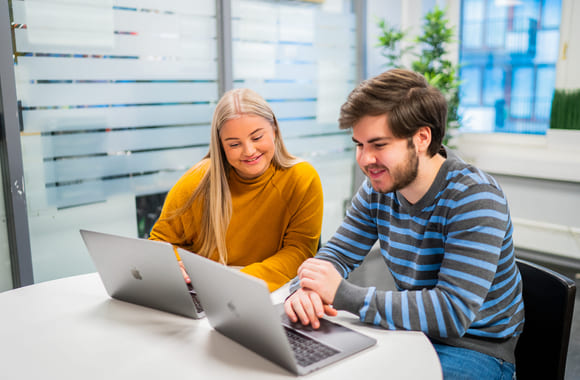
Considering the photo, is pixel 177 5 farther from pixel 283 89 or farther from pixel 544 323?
pixel 544 323

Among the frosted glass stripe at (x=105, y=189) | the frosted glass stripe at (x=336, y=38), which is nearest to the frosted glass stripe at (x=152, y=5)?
the frosted glass stripe at (x=105, y=189)

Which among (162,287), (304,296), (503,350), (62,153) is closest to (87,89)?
(62,153)

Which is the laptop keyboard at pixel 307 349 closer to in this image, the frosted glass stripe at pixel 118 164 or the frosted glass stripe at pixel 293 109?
the frosted glass stripe at pixel 118 164

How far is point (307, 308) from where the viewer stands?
Result: 1143 millimetres

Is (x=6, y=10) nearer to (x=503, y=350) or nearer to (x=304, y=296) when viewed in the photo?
(x=304, y=296)

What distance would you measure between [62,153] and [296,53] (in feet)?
5.81

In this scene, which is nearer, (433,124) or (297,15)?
(433,124)

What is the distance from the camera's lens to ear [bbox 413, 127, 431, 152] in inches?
49.1

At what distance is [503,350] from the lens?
1239 millimetres

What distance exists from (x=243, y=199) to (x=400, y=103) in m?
0.73

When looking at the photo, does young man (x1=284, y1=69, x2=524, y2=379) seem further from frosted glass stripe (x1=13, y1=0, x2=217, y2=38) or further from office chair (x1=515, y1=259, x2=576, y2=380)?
frosted glass stripe (x1=13, y1=0, x2=217, y2=38)

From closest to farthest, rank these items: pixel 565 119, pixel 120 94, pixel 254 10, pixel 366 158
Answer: pixel 366 158
pixel 120 94
pixel 254 10
pixel 565 119

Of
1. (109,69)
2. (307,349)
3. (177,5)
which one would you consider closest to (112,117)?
(109,69)

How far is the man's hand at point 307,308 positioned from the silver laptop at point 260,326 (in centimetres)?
2
